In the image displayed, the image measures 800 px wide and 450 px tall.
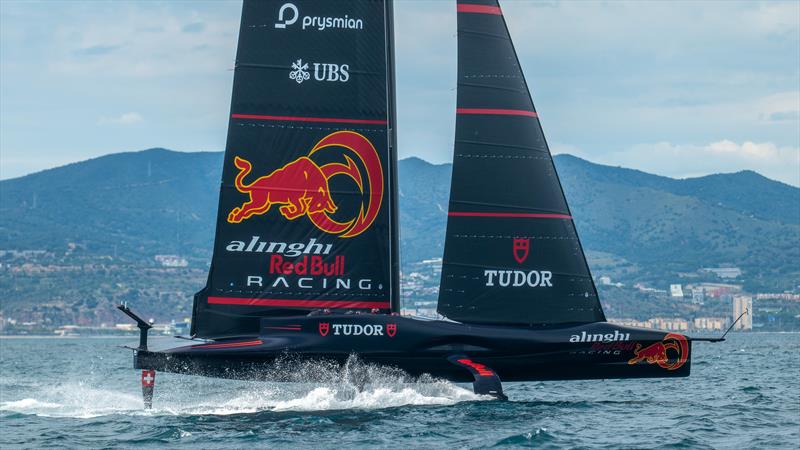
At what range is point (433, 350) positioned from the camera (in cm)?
2811

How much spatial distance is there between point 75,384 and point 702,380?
66.5ft

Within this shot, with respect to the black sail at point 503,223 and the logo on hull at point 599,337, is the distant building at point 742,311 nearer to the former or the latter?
the black sail at point 503,223

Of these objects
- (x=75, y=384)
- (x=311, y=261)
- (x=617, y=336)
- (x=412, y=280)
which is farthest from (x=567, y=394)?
(x=412, y=280)

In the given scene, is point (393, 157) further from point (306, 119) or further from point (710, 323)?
point (710, 323)

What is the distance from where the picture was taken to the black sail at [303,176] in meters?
29.4

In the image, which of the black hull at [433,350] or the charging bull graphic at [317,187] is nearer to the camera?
the black hull at [433,350]

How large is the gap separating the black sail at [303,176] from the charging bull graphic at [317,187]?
2cm

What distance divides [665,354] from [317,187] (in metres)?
8.51

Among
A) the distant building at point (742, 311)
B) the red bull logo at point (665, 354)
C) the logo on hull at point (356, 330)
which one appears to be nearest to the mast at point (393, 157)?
the logo on hull at point (356, 330)

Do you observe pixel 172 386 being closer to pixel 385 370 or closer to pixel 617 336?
pixel 385 370

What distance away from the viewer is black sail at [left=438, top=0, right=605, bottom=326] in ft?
94.5

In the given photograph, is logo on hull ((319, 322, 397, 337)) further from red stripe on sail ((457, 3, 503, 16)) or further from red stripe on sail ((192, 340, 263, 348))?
red stripe on sail ((457, 3, 503, 16))

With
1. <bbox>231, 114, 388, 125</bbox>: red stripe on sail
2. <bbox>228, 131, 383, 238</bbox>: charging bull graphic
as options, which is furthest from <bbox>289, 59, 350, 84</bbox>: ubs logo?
<bbox>228, 131, 383, 238</bbox>: charging bull graphic

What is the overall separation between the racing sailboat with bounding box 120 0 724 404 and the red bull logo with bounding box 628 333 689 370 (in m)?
0.03
